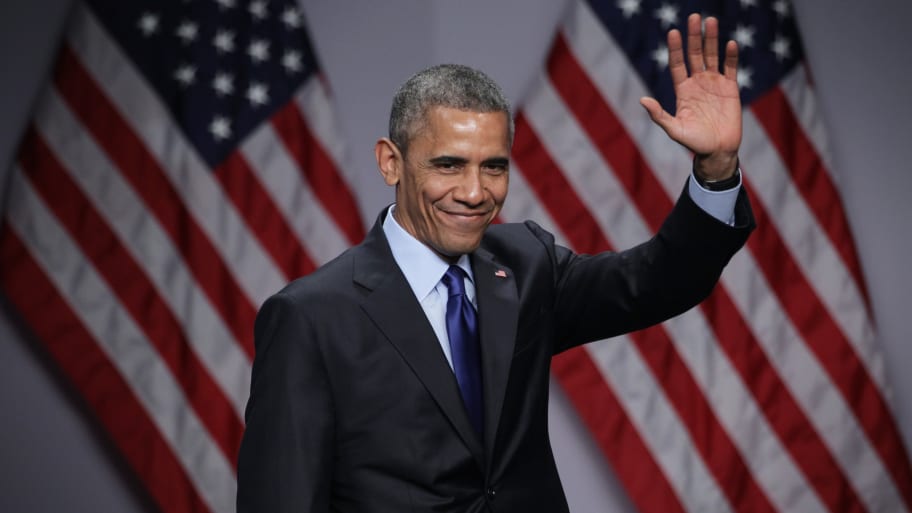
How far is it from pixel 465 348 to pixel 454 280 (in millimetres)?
97

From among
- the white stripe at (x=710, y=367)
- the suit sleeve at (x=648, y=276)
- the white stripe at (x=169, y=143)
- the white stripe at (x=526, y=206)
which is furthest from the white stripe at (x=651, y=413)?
the suit sleeve at (x=648, y=276)

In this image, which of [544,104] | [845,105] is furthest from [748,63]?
[544,104]

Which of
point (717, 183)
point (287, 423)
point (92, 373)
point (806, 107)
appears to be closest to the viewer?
point (287, 423)

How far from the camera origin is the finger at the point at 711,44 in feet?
4.74

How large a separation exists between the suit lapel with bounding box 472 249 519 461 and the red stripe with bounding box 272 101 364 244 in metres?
1.39

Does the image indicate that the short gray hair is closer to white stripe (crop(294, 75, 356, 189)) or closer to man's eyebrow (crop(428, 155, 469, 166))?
Result: man's eyebrow (crop(428, 155, 469, 166))

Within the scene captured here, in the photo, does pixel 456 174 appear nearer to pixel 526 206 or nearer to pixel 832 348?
pixel 526 206

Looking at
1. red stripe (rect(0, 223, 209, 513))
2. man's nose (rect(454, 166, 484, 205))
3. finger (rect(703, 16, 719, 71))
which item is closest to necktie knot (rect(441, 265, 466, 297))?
man's nose (rect(454, 166, 484, 205))

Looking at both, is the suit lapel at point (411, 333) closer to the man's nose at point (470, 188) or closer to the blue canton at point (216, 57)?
the man's nose at point (470, 188)

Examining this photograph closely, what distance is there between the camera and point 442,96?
140 centimetres

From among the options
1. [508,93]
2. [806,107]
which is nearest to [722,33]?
[806,107]

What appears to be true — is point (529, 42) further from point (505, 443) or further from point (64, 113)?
point (505, 443)

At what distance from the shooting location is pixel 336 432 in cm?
139

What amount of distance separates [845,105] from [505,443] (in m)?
1.98
